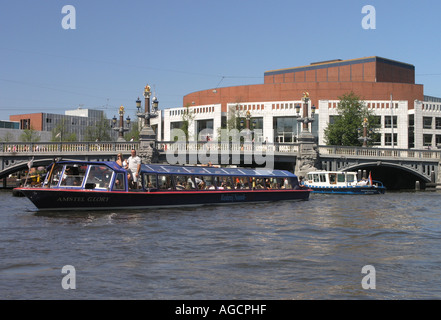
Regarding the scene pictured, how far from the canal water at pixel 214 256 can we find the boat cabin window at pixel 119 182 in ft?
4.75

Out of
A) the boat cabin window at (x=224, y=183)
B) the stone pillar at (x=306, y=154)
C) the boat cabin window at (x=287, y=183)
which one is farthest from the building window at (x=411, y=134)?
the boat cabin window at (x=224, y=183)

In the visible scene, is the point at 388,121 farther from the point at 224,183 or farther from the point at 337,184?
the point at 224,183

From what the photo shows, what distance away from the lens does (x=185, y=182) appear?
29.2 meters

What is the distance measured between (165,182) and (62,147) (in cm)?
2487

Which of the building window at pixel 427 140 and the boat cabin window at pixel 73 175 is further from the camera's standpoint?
the building window at pixel 427 140

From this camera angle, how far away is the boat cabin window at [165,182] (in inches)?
1084

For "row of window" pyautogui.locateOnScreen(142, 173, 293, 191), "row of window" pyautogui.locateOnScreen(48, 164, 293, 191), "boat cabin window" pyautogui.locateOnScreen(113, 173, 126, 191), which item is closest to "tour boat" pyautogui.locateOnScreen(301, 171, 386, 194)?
"row of window" pyautogui.locateOnScreen(142, 173, 293, 191)

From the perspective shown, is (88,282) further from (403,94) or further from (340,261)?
(403,94)

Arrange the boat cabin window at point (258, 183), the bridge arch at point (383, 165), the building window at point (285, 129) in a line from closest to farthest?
the boat cabin window at point (258, 183)
the bridge arch at point (383, 165)
the building window at point (285, 129)

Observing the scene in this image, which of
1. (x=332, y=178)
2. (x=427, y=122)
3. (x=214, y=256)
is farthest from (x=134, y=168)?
(x=427, y=122)

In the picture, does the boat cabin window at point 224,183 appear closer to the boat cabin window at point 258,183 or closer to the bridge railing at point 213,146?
the boat cabin window at point 258,183

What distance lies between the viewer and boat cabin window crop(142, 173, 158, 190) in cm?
2670

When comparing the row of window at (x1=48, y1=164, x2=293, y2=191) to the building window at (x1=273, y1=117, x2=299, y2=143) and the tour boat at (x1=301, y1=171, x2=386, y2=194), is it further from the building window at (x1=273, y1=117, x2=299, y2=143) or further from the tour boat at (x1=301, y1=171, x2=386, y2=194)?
the building window at (x1=273, y1=117, x2=299, y2=143)

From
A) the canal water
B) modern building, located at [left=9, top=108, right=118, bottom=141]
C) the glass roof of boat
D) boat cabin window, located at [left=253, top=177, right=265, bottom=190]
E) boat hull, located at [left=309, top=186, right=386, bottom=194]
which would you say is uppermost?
modern building, located at [left=9, top=108, right=118, bottom=141]
